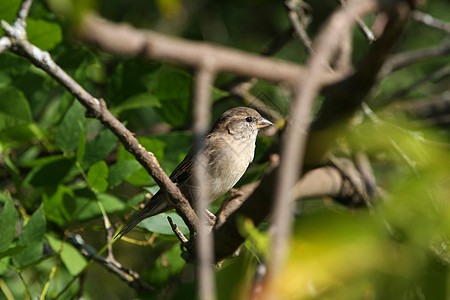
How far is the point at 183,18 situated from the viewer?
616 cm

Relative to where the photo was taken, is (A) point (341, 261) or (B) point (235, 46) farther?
(B) point (235, 46)

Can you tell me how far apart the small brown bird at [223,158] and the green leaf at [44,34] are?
3.92 ft

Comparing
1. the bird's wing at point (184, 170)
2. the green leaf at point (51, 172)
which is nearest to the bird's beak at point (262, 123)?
the bird's wing at point (184, 170)

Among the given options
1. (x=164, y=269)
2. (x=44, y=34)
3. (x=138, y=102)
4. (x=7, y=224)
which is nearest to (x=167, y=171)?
(x=138, y=102)

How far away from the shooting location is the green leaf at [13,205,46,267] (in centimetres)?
335

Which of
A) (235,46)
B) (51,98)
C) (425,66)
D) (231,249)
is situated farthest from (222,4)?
(231,249)

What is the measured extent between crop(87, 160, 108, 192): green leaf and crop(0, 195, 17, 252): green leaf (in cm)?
49

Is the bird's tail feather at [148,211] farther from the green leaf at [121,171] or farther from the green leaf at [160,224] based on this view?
the green leaf at [121,171]

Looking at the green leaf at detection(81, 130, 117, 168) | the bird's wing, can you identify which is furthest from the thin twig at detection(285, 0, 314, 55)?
the green leaf at detection(81, 130, 117, 168)

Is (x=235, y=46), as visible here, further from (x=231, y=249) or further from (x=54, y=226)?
(x=231, y=249)

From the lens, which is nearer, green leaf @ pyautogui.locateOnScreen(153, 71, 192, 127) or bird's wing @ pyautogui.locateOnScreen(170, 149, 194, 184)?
bird's wing @ pyautogui.locateOnScreen(170, 149, 194, 184)

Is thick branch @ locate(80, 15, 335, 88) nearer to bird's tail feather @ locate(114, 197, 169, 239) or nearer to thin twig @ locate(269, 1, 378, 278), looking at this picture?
thin twig @ locate(269, 1, 378, 278)

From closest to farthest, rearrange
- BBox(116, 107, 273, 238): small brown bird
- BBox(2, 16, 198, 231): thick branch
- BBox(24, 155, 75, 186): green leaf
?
BBox(2, 16, 198, 231): thick branch
BBox(116, 107, 273, 238): small brown bird
BBox(24, 155, 75, 186): green leaf

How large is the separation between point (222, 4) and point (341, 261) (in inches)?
227
